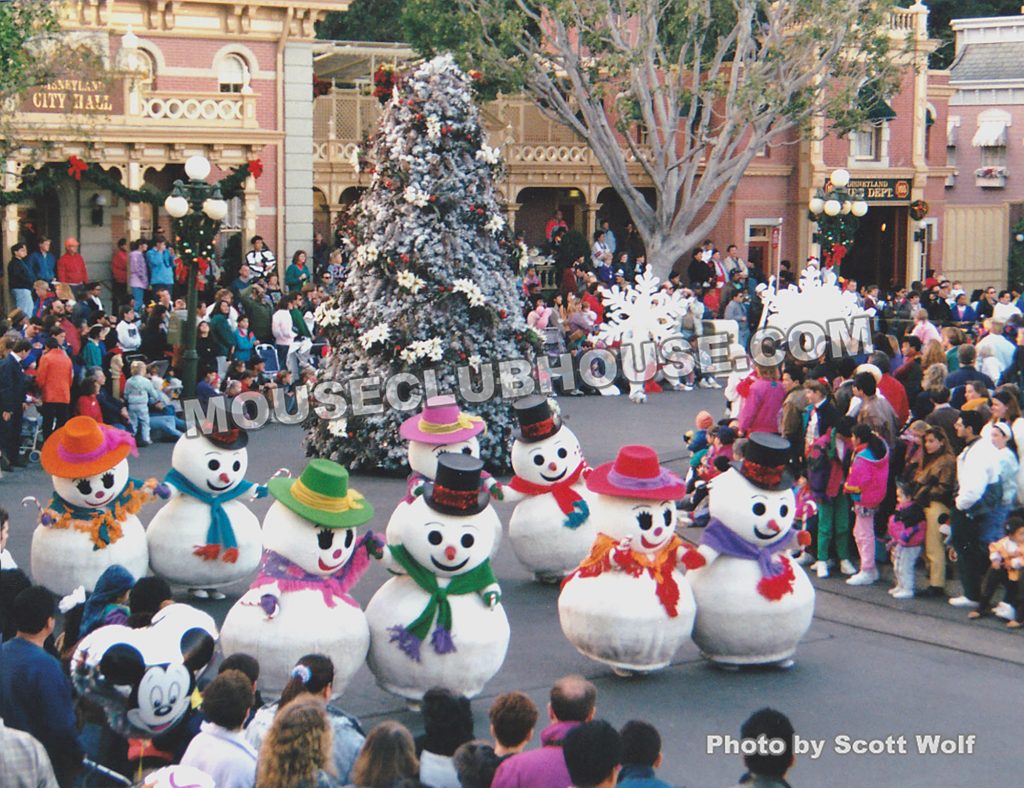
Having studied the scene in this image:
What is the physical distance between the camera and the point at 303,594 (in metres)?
8.93

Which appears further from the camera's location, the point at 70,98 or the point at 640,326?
the point at 70,98

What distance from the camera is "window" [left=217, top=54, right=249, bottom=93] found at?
2747 cm

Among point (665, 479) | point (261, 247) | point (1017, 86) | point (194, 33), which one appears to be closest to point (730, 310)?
point (261, 247)

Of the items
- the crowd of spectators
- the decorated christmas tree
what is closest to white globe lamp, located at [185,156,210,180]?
the crowd of spectators

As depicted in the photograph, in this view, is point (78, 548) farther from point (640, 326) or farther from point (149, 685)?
point (640, 326)

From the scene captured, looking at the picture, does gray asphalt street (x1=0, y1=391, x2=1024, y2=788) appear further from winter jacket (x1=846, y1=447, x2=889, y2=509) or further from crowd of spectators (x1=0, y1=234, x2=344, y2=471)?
crowd of spectators (x1=0, y1=234, x2=344, y2=471)

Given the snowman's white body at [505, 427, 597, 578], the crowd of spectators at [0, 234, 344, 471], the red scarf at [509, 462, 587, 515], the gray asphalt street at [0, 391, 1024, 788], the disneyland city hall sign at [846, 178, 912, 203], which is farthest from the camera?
the disneyland city hall sign at [846, 178, 912, 203]

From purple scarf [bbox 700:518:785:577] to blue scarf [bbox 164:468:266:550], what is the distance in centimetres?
352

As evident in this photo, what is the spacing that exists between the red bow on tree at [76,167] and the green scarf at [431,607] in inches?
614

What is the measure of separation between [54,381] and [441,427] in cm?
667

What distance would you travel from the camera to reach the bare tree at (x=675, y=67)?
27016 millimetres

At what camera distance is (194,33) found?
26938 mm

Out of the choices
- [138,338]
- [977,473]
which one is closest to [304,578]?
[977,473]

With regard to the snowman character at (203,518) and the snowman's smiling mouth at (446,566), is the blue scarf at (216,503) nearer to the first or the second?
the snowman character at (203,518)
